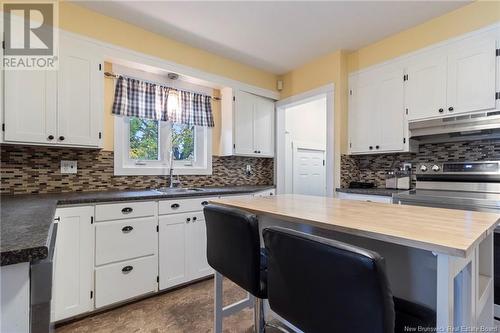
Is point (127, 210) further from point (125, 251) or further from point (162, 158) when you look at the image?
point (162, 158)

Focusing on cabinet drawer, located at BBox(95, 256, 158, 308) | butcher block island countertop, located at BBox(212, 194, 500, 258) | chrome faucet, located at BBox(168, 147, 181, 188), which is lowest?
cabinet drawer, located at BBox(95, 256, 158, 308)

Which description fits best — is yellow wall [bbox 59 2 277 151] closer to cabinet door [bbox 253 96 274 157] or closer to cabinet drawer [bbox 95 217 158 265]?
cabinet door [bbox 253 96 274 157]

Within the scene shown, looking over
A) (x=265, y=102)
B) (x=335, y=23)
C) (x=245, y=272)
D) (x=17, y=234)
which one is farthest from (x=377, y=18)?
(x=17, y=234)

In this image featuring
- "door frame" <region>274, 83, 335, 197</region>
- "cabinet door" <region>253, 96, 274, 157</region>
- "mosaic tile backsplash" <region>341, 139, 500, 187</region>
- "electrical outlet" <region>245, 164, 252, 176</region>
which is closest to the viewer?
"mosaic tile backsplash" <region>341, 139, 500, 187</region>

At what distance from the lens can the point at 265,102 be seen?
3.70 meters

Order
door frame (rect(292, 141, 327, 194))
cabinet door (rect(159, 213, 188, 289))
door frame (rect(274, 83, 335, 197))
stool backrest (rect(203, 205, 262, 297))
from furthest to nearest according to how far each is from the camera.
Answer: door frame (rect(292, 141, 327, 194)) < door frame (rect(274, 83, 335, 197)) < cabinet door (rect(159, 213, 188, 289)) < stool backrest (rect(203, 205, 262, 297))

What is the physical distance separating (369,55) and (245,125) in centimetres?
172

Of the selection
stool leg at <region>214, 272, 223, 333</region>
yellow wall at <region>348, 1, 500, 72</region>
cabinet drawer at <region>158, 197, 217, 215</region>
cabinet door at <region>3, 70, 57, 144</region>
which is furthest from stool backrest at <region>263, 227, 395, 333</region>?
yellow wall at <region>348, 1, 500, 72</region>

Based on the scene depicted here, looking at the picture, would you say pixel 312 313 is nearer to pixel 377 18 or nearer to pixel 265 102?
pixel 377 18

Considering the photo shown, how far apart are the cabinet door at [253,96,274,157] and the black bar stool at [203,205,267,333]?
2.32 metres

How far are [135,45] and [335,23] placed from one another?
2.03 m

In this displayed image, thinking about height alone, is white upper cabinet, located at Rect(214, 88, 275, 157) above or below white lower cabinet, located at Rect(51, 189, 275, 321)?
above

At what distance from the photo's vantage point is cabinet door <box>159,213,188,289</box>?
2.30m

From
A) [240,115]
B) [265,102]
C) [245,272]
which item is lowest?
[245,272]
